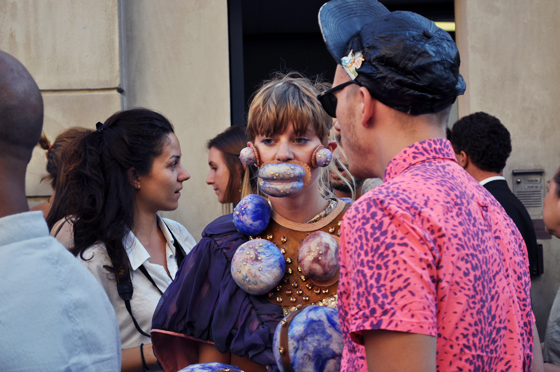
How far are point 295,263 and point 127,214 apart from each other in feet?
3.89

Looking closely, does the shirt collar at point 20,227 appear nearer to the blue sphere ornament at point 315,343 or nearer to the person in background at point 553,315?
the blue sphere ornament at point 315,343

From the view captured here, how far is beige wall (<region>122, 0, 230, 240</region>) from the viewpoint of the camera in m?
4.53

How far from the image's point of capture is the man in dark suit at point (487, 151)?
12.0 ft

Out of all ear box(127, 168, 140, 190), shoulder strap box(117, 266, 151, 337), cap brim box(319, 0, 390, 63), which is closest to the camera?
cap brim box(319, 0, 390, 63)

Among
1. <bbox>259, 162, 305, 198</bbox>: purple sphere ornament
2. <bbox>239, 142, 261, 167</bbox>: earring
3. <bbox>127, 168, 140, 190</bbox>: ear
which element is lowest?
<bbox>127, 168, 140, 190</bbox>: ear

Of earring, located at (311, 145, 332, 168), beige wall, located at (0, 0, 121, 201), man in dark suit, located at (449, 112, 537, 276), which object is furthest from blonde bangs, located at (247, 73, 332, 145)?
beige wall, located at (0, 0, 121, 201)

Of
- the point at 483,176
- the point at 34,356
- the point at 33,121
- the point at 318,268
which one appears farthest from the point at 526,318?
the point at 483,176

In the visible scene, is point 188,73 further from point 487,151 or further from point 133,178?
point 487,151

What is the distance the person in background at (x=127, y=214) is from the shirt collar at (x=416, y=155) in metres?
1.79

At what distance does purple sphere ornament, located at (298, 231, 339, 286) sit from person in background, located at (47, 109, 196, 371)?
3.44ft

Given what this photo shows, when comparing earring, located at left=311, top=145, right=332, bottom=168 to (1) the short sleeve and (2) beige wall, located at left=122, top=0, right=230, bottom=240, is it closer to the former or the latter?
(1) the short sleeve

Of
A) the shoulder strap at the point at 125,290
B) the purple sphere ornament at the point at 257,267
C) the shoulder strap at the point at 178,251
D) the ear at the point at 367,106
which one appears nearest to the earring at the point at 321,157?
the purple sphere ornament at the point at 257,267

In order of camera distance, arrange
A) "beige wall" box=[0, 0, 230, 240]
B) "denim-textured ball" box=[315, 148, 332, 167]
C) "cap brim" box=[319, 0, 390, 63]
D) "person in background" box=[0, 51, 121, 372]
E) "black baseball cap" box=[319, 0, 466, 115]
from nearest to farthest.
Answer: "person in background" box=[0, 51, 121, 372] < "black baseball cap" box=[319, 0, 466, 115] < "cap brim" box=[319, 0, 390, 63] < "denim-textured ball" box=[315, 148, 332, 167] < "beige wall" box=[0, 0, 230, 240]

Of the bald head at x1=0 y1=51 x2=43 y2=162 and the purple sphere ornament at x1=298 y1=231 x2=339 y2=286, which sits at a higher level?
the bald head at x1=0 y1=51 x2=43 y2=162
